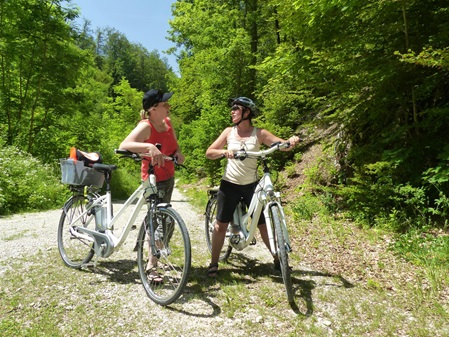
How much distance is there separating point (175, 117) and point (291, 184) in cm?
2705

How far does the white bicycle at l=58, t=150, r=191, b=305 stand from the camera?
344cm

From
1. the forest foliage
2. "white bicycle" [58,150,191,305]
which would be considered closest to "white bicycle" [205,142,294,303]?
"white bicycle" [58,150,191,305]

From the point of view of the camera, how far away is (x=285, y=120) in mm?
12172

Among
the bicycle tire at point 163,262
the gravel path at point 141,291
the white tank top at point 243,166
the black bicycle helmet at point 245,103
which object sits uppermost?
the black bicycle helmet at point 245,103

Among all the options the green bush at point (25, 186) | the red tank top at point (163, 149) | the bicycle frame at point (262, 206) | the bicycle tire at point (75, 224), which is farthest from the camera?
the green bush at point (25, 186)

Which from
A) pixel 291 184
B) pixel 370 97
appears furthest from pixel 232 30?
pixel 370 97

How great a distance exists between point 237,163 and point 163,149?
2.90ft

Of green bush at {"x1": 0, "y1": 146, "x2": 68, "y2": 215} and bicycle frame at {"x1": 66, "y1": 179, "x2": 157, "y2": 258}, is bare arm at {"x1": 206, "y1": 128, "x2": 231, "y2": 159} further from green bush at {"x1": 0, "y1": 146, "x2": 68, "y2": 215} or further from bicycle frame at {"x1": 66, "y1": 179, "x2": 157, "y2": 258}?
green bush at {"x1": 0, "y1": 146, "x2": 68, "y2": 215}

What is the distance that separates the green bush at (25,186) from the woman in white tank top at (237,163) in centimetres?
750

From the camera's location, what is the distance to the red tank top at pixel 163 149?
12.4 feet

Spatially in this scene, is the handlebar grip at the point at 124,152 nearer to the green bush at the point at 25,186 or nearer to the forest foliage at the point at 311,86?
A: the forest foliage at the point at 311,86

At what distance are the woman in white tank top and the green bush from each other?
7505mm

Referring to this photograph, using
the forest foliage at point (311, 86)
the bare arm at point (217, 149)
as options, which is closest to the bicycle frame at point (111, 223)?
the bare arm at point (217, 149)

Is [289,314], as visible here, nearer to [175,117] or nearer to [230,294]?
[230,294]
